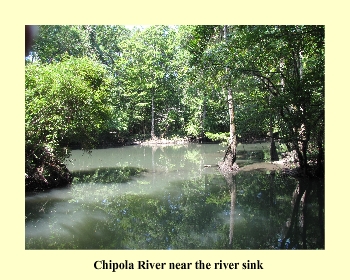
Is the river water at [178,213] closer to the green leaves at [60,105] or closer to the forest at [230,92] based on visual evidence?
the forest at [230,92]

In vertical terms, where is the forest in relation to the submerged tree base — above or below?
above

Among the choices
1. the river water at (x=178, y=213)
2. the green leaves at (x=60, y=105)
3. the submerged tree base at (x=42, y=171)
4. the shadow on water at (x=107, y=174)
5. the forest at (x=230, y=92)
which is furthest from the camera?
the shadow on water at (x=107, y=174)

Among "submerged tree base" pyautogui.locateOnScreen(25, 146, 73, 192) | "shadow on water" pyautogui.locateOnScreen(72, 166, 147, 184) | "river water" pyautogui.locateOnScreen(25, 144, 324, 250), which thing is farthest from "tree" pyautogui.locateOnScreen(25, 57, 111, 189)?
"shadow on water" pyautogui.locateOnScreen(72, 166, 147, 184)

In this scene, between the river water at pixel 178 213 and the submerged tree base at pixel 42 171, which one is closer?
the river water at pixel 178 213

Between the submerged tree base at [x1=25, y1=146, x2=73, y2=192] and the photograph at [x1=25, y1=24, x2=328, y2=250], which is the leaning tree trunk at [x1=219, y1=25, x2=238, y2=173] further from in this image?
the submerged tree base at [x1=25, y1=146, x2=73, y2=192]

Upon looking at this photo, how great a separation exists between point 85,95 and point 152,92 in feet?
78.3

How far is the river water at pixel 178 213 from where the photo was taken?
7469mm

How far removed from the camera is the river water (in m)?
7.47

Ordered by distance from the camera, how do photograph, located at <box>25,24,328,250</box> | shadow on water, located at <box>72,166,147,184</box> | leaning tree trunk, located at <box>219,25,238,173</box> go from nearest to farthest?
photograph, located at <box>25,24,328,250</box> < shadow on water, located at <box>72,166,147,184</box> < leaning tree trunk, located at <box>219,25,238,173</box>

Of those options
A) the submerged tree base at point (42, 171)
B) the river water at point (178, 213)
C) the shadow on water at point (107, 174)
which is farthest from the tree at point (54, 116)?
the shadow on water at point (107, 174)

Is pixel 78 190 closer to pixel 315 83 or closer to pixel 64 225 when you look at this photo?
pixel 64 225

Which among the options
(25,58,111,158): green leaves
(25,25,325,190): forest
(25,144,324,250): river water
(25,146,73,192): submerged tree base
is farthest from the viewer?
(25,146,73,192): submerged tree base

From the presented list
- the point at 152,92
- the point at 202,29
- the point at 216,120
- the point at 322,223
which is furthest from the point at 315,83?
the point at 152,92

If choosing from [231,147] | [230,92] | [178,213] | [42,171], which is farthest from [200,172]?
[42,171]
